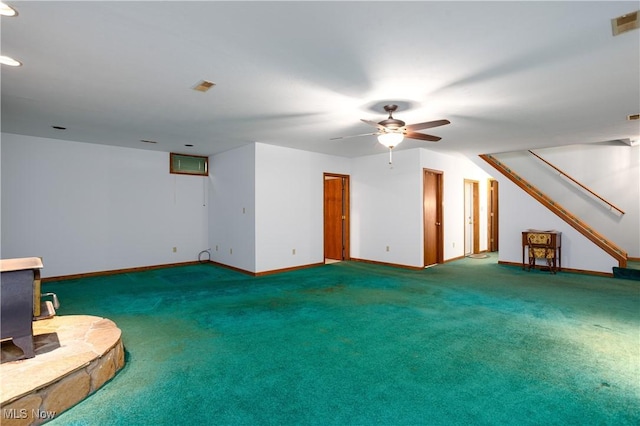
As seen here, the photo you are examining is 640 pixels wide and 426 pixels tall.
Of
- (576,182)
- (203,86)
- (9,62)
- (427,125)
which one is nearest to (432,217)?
(576,182)

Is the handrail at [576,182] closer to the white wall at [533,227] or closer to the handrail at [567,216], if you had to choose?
the handrail at [567,216]

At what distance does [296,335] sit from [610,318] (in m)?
3.69

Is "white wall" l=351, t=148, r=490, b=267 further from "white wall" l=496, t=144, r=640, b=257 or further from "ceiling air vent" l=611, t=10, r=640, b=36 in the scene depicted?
"ceiling air vent" l=611, t=10, r=640, b=36

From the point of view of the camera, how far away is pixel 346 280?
5.73m

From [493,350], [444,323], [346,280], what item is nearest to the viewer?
[493,350]

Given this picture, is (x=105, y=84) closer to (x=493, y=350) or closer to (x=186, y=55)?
(x=186, y=55)

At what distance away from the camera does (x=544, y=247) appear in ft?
21.0

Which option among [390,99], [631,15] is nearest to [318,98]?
[390,99]

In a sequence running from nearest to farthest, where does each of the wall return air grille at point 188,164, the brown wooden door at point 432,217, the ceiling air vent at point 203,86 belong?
the ceiling air vent at point 203,86 < the brown wooden door at point 432,217 < the wall return air grille at point 188,164

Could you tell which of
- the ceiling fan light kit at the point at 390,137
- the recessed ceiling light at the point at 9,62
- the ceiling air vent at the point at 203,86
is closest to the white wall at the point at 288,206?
the ceiling air vent at the point at 203,86

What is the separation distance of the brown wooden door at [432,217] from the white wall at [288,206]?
219 centimetres

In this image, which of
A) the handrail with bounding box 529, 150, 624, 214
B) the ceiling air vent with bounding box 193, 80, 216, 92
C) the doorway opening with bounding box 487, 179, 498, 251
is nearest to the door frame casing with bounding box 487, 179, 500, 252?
the doorway opening with bounding box 487, 179, 498, 251

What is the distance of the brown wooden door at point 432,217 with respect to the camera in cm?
690

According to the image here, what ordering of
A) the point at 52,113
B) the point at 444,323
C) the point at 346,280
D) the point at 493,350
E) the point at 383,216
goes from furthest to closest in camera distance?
the point at 383,216 < the point at 346,280 < the point at 52,113 < the point at 444,323 < the point at 493,350
